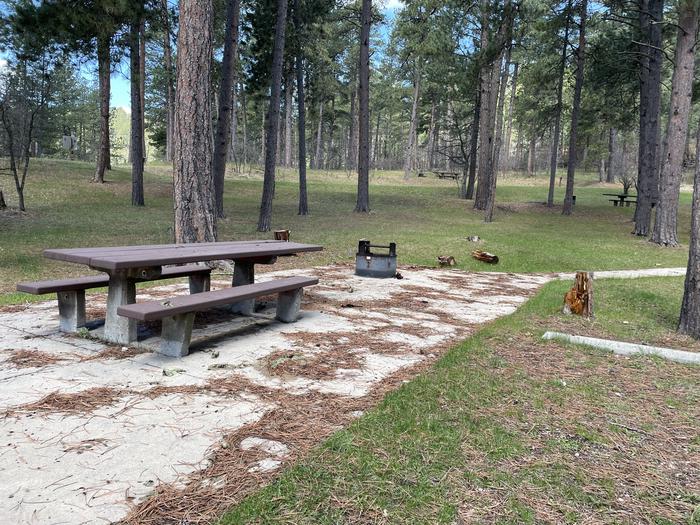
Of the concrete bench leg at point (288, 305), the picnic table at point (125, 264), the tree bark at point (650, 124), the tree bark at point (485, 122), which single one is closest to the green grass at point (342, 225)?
the tree bark at point (650, 124)

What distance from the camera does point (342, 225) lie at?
15.5m

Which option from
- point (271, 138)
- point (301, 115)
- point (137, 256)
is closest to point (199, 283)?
point (137, 256)

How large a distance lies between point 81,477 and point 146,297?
3.89 m

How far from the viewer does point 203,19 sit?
693cm

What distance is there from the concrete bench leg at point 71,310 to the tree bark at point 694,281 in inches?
222

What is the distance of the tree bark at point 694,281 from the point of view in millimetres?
4684

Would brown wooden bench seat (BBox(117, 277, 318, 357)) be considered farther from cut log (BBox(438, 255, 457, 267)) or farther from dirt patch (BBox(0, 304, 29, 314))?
cut log (BBox(438, 255, 457, 267))

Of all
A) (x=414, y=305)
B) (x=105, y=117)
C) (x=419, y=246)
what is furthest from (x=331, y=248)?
(x=105, y=117)

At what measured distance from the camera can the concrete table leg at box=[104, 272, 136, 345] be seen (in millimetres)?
3848

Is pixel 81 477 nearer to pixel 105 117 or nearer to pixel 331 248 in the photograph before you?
pixel 331 248

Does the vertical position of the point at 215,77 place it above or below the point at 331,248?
above

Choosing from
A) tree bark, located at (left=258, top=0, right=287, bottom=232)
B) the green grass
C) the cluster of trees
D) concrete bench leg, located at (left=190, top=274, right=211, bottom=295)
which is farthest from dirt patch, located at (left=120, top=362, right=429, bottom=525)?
tree bark, located at (left=258, top=0, right=287, bottom=232)

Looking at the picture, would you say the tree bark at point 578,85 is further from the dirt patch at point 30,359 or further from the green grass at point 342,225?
the dirt patch at point 30,359

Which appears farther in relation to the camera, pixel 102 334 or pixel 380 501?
pixel 102 334
